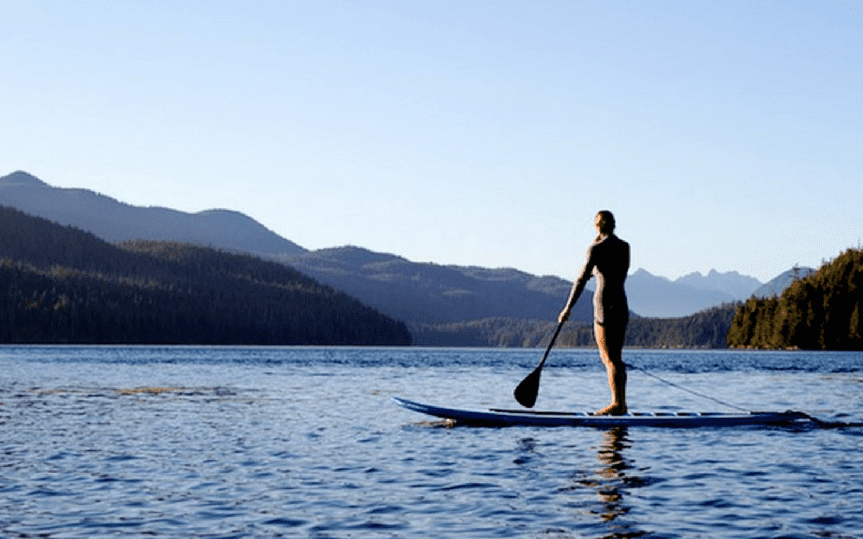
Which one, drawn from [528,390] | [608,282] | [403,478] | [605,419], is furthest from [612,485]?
[528,390]

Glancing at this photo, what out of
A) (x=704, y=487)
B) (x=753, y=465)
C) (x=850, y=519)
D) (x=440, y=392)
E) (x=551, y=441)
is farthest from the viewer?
(x=440, y=392)

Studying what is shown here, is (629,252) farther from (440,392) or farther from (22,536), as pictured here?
(440,392)

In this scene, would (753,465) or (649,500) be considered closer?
(649,500)

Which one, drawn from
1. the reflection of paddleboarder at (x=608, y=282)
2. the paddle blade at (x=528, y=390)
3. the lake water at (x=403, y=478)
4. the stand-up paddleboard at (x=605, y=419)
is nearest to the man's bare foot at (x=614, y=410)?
the stand-up paddleboard at (x=605, y=419)

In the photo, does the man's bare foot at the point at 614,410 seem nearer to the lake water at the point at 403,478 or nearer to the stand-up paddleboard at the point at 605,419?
the stand-up paddleboard at the point at 605,419

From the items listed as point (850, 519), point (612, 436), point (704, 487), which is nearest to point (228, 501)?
point (704, 487)

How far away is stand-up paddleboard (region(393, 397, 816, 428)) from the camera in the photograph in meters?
25.8

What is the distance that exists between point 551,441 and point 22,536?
1291 cm

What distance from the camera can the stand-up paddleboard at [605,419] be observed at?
2575 cm

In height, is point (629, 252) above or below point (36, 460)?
above

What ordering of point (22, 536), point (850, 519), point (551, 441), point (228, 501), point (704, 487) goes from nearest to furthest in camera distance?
point (22, 536) → point (850, 519) → point (228, 501) → point (704, 487) → point (551, 441)

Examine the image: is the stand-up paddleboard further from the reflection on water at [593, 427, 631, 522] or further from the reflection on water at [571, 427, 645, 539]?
the reflection on water at [571, 427, 645, 539]

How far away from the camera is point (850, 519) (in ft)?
47.7

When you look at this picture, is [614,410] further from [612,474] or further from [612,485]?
[612,485]
